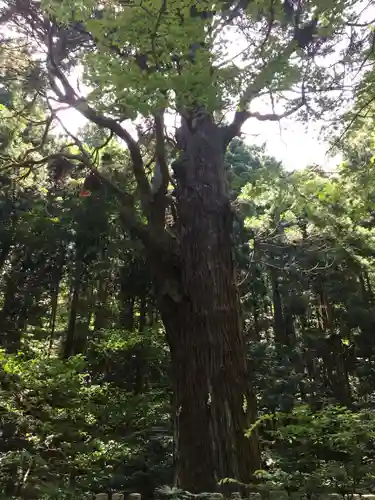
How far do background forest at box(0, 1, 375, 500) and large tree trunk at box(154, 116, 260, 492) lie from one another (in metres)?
0.13

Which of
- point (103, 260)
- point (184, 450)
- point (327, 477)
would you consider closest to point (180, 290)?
point (184, 450)

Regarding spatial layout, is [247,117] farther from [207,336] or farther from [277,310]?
[277,310]

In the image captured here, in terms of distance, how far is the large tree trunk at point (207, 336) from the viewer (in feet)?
9.78

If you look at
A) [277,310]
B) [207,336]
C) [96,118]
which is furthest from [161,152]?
[277,310]

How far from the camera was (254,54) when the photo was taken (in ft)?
10.6

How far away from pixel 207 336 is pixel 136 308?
764 cm

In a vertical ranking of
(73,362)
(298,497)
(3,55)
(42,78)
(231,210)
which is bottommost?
(298,497)

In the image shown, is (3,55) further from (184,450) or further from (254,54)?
(184,450)

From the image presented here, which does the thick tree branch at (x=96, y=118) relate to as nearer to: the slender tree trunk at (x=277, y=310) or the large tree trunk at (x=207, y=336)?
the large tree trunk at (x=207, y=336)

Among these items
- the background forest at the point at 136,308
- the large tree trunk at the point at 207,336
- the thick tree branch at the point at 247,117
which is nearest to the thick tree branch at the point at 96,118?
the background forest at the point at 136,308

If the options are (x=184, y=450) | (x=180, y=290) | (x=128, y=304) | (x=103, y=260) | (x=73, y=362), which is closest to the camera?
(x=184, y=450)

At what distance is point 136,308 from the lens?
10.7 meters

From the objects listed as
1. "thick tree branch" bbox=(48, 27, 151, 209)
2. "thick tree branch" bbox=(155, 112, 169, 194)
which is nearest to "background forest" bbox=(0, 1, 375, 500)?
"thick tree branch" bbox=(48, 27, 151, 209)

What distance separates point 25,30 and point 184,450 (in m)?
4.60
